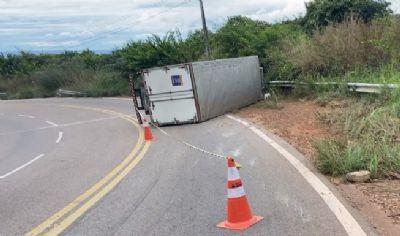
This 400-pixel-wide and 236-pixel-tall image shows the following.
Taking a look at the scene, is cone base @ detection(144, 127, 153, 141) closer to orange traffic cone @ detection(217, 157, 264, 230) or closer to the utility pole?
orange traffic cone @ detection(217, 157, 264, 230)

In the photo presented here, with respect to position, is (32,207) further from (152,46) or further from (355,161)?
(152,46)

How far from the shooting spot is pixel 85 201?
8344mm

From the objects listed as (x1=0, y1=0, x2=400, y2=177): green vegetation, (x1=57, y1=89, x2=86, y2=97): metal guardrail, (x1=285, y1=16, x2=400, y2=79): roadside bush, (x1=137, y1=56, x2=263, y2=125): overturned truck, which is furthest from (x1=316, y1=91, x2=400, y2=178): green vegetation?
(x1=57, y1=89, x2=86, y2=97): metal guardrail

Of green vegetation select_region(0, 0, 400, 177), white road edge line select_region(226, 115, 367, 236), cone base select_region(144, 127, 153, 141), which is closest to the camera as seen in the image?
white road edge line select_region(226, 115, 367, 236)

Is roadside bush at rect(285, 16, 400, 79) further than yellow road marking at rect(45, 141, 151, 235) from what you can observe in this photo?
Yes

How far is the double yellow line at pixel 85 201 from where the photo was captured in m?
7.05

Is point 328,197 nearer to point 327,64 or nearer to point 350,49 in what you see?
point 350,49

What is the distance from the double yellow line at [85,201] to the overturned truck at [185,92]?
5.66 m

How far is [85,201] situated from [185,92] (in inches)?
405

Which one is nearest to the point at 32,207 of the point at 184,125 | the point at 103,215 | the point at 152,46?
the point at 103,215

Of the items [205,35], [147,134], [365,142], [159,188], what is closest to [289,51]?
[205,35]

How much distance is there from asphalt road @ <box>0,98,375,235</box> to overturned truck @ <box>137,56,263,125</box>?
2311 millimetres

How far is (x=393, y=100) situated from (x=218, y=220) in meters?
8.35

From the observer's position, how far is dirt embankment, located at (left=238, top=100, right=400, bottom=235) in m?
6.57
